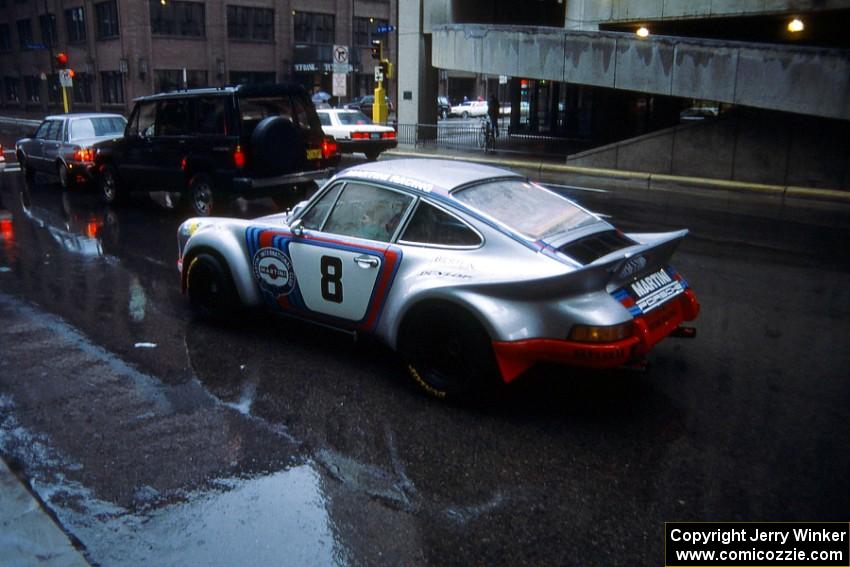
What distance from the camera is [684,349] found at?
21.0ft

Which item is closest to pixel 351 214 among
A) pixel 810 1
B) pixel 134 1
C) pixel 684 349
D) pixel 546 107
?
pixel 684 349

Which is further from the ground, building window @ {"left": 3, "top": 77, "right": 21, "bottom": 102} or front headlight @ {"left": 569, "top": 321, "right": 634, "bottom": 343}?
building window @ {"left": 3, "top": 77, "right": 21, "bottom": 102}

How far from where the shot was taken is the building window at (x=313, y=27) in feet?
194

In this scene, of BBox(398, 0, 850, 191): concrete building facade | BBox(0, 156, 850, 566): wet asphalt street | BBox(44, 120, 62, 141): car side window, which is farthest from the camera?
BBox(44, 120, 62, 141): car side window

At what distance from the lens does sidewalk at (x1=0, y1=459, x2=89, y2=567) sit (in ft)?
11.2

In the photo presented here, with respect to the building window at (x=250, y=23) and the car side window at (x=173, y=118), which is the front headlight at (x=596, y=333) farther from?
the building window at (x=250, y=23)

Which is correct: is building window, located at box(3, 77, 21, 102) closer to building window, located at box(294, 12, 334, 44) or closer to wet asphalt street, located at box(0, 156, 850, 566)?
building window, located at box(294, 12, 334, 44)

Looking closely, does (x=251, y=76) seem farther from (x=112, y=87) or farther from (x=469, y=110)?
(x=469, y=110)

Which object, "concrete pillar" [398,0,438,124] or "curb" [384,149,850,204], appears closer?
"curb" [384,149,850,204]

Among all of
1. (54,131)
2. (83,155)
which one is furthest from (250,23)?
(83,155)

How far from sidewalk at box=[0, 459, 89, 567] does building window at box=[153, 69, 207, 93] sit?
50514mm

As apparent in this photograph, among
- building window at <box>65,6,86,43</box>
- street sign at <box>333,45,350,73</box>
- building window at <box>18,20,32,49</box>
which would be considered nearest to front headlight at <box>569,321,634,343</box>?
street sign at <box>333,45,350,73</box>

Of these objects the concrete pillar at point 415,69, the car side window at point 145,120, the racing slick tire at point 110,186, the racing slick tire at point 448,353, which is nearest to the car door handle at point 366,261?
the racing slick tire at point 448,353

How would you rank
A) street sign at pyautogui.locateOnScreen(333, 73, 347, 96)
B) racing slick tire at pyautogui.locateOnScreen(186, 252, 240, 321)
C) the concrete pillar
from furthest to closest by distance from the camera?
the concrete pillar → street sign at pyautogui.locateOnScreen(333, 73, 347, 96) → racing slick tire at pyautogui.locateOnScreen(186, 252, 240, 321)
